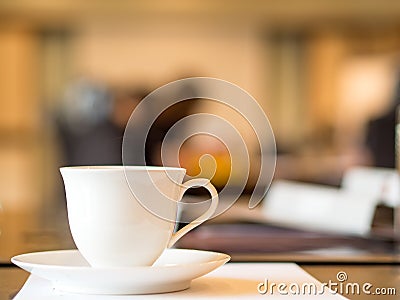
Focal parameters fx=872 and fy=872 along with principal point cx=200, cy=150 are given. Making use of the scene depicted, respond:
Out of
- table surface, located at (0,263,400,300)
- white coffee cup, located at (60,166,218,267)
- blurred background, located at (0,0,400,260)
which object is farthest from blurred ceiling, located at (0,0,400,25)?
white coffee cup, located at (60,166,218,267)

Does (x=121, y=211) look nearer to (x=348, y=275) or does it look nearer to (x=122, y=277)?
(x=122, y=277)

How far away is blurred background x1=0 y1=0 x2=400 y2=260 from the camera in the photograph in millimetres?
5594

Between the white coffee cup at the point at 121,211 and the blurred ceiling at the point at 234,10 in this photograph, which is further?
the blurred ceiling at the point at 234,10

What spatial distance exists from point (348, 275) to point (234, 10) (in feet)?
16.5

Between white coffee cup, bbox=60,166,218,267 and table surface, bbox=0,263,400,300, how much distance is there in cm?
6

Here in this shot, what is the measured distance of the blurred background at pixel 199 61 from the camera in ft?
18.4

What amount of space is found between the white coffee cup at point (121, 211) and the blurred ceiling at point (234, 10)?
16.6ft

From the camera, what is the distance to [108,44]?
5867 millimetres

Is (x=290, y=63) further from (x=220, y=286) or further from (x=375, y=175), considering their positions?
(x=220, y=286)

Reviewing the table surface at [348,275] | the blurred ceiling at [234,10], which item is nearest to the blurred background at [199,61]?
the blurred ceiling at [234,10]

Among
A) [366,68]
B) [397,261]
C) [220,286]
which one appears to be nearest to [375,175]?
[397,261]

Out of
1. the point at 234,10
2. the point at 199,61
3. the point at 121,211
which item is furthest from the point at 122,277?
the point at 199,61

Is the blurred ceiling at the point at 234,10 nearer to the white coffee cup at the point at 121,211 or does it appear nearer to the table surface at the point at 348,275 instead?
the table surface at the point at 348,275

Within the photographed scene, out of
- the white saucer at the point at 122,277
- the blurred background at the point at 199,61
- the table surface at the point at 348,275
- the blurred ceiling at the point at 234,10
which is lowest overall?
the table surface at the point at 348,275
